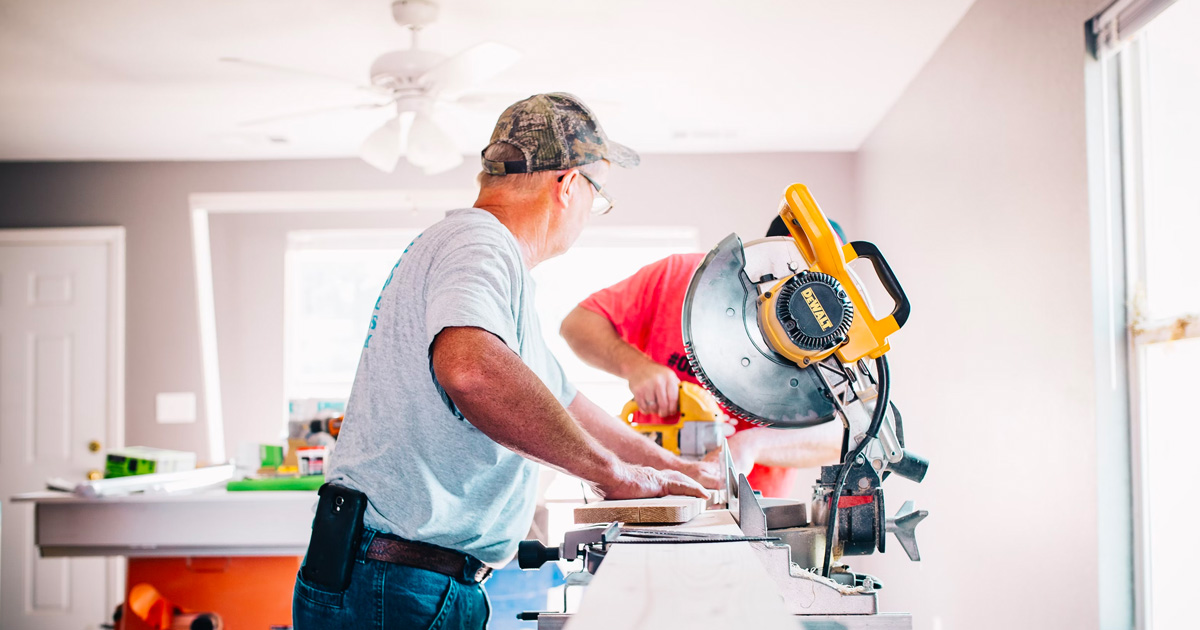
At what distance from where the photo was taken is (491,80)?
3.61m

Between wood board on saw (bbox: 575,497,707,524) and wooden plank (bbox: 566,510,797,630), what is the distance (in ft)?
0.47

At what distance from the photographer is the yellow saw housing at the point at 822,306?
103 cm

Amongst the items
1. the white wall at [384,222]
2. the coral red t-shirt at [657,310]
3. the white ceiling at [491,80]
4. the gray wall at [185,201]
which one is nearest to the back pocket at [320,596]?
the coral red t-shirt at [657,310]

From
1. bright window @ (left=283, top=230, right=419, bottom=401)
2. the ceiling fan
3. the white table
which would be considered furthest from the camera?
bright window @ (left=283, top=230, right=419, bottom=401)

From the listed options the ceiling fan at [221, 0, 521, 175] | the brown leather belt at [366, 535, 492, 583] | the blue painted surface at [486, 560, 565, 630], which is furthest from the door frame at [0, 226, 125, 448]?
the brown leather belt at [366, 535, 492, 583]

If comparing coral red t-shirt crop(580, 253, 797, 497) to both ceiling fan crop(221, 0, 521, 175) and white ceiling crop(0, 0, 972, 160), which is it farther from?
white ceiling crop(0, 0, 972, 160)

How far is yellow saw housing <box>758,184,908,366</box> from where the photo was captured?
1.03 meters

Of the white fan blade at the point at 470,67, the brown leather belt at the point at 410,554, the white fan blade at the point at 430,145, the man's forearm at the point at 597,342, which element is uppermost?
the white fan blade at the point at 470,67

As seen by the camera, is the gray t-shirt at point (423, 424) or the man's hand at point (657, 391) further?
the man's hand at point (657, 391)

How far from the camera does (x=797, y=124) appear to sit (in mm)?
4273

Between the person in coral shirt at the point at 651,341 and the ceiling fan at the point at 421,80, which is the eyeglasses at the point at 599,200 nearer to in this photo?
the person in coral shirt at the point at 651,341

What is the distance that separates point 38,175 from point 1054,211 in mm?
5094

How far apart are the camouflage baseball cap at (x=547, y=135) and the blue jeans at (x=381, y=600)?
1.83ft

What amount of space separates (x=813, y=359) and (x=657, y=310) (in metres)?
0.99
